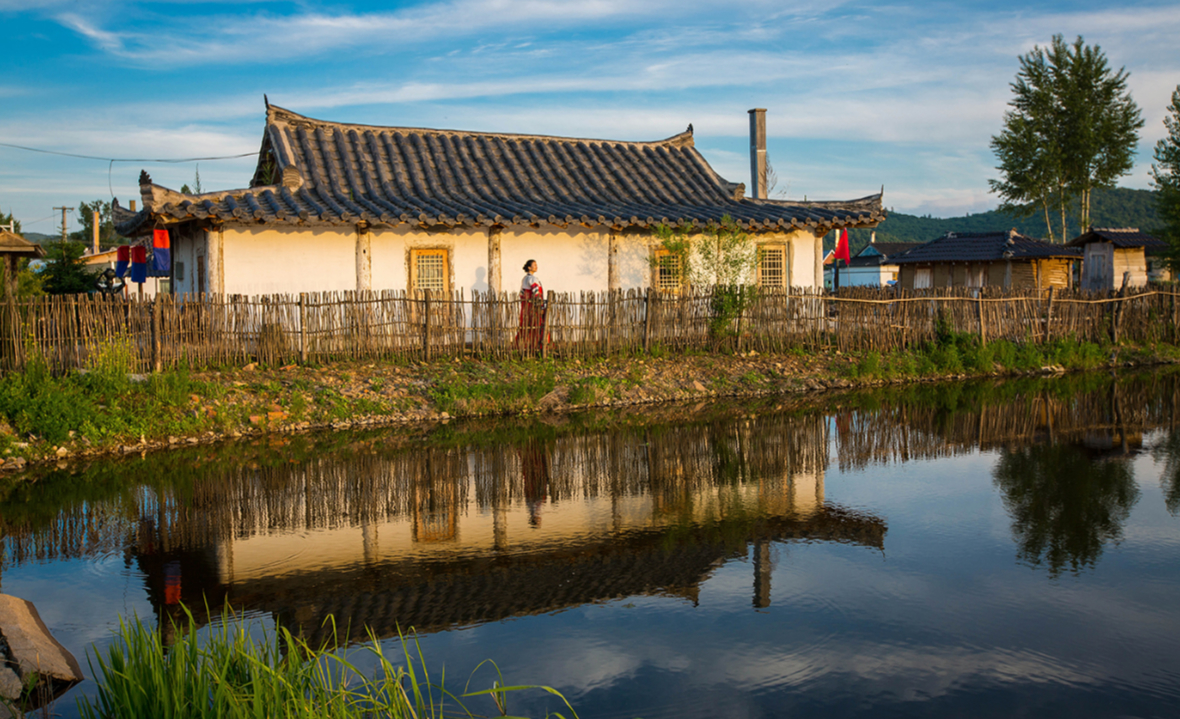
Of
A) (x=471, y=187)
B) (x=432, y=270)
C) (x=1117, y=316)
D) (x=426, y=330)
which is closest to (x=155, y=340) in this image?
(x=426, y=330)

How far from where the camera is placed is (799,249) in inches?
735

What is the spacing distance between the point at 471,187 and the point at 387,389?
6081 millimetres

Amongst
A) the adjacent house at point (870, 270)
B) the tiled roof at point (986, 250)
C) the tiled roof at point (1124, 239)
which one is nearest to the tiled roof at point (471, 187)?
the tiled roof at point (986, 250)

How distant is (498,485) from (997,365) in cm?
1303

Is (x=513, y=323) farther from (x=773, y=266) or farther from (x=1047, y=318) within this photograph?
(x=1047, y=318)

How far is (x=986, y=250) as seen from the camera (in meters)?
32.6

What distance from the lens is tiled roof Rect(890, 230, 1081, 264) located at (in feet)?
102

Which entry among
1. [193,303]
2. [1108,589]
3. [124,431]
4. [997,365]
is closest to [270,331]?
[193,303]

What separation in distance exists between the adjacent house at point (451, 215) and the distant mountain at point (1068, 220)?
37206mm

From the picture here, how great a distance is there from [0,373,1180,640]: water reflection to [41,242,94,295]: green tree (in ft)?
58.5

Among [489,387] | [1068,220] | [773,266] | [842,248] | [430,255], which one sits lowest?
[489,387]

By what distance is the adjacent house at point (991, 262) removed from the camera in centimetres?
3152

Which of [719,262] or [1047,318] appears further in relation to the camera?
[1047,318]

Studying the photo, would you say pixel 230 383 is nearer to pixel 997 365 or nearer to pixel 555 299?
pixel 555 299
